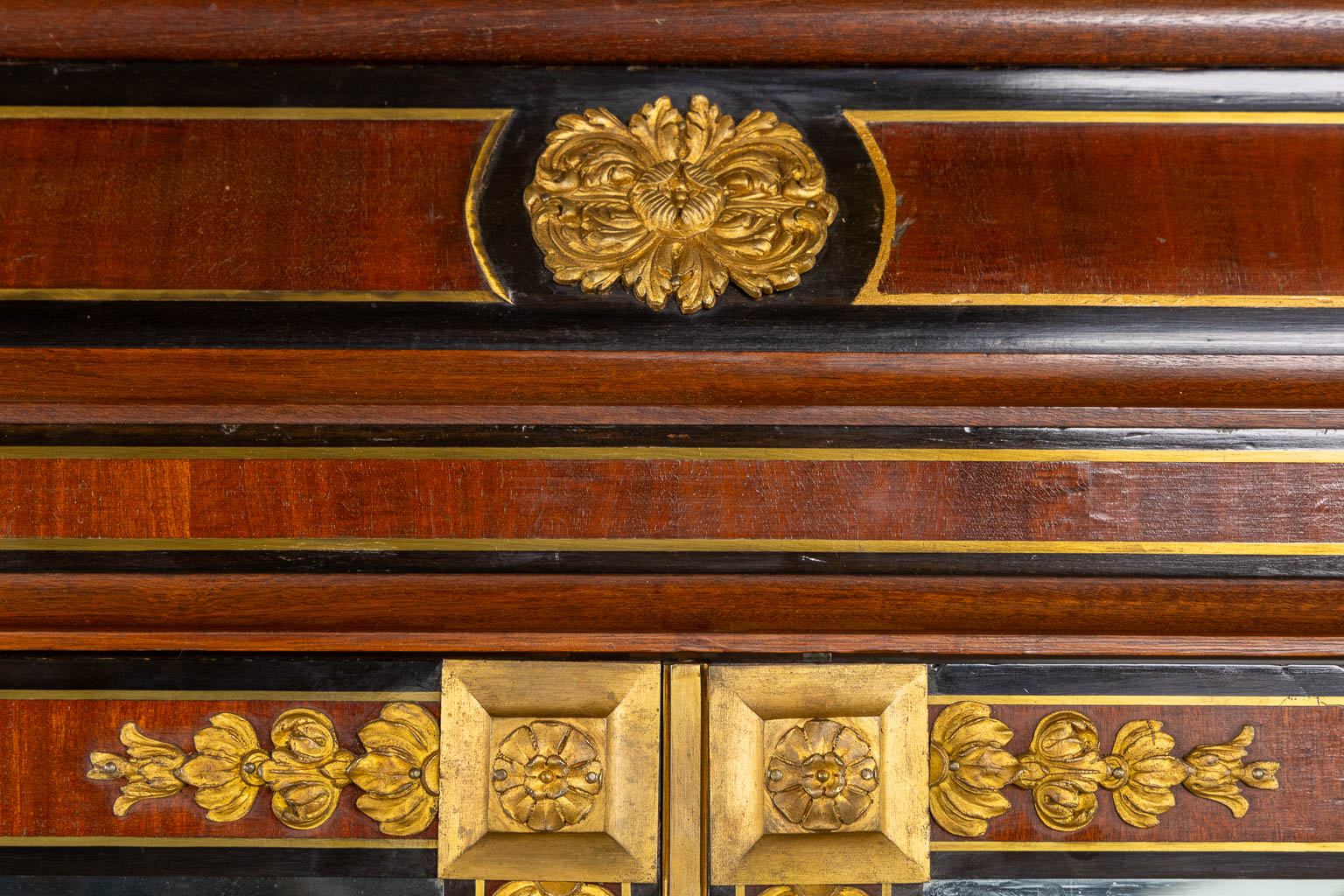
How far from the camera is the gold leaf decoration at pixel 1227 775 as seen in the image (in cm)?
87

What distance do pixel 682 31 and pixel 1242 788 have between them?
0.91 meters

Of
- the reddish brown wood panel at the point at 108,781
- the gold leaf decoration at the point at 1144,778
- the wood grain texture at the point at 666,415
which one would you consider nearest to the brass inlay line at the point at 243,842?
the reddish brown wood panel at the point at 108,781

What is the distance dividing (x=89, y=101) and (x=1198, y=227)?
1.08 m

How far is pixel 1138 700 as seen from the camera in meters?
0.88

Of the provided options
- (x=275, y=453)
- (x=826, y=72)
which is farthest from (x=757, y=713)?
(x=826, y=72)

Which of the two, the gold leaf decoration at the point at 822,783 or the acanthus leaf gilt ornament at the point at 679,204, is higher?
the acanthus leaf gilt ornament at the point at 679,204

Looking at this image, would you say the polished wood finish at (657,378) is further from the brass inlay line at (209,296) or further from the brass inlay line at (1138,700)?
the brass inlay line at (1138,700)

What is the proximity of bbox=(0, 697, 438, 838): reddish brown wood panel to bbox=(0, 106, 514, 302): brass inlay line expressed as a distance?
391 millimetres

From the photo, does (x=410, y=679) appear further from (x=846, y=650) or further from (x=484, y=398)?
(x=846, y=650)

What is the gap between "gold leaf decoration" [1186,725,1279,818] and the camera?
87 cm

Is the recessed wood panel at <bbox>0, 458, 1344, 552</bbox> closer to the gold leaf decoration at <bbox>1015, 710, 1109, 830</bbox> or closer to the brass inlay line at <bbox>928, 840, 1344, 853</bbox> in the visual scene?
the gold leaf decoration at <bbox>1015, 710, 1109, 830</bbox>

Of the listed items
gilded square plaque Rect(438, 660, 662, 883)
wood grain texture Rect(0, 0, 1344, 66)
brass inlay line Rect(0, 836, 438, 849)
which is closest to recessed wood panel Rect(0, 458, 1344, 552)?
gilded square plaque Rect(438, 660, 662, 883)

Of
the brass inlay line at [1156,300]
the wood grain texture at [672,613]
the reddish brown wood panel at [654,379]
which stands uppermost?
the brass inlay line at [1156,300]

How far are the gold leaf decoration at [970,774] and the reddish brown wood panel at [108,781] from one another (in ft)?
1.62
